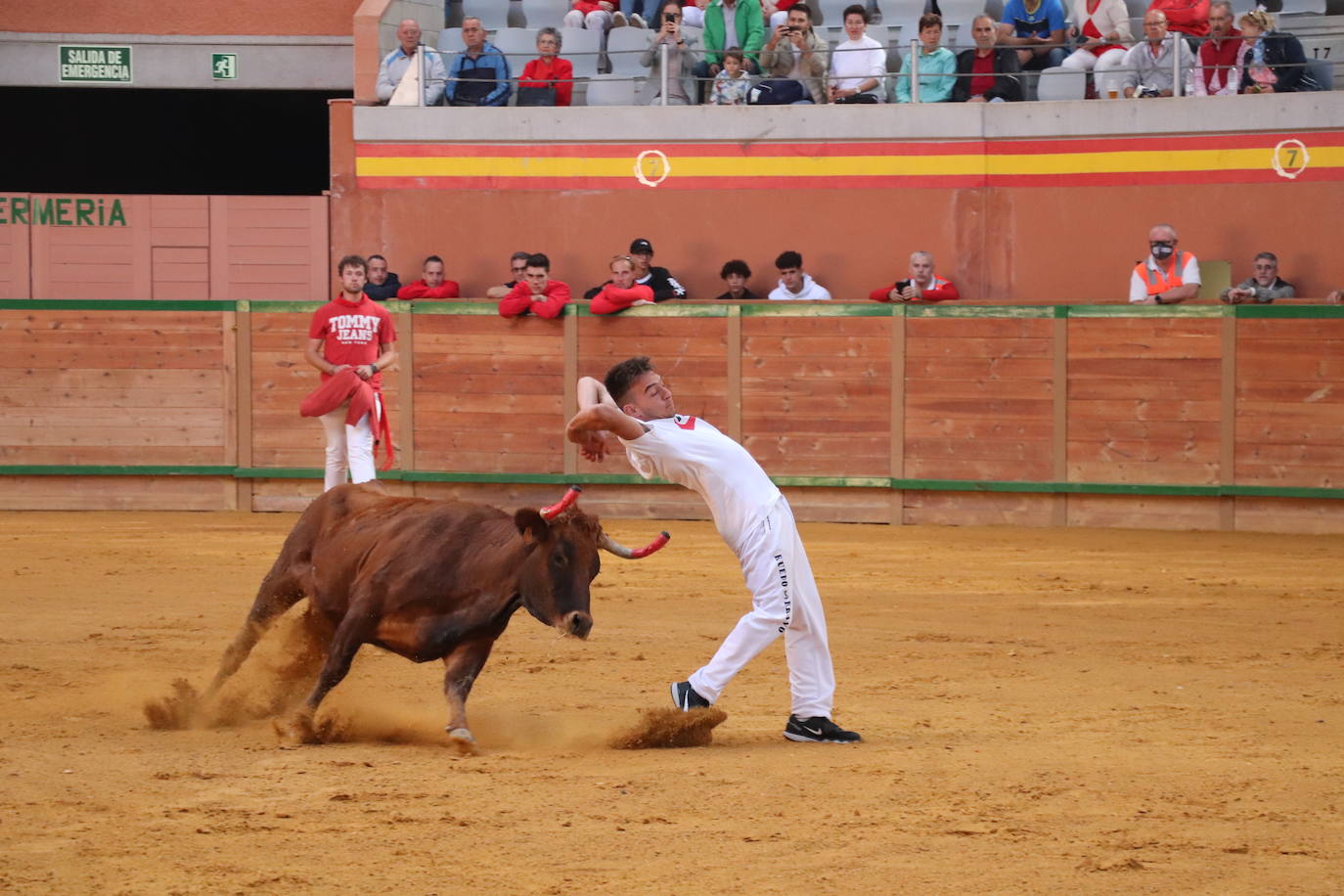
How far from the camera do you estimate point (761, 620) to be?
646cm

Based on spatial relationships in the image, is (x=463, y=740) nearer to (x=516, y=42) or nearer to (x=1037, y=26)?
(x=1037, y=26)

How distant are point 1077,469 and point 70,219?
973 centimetres

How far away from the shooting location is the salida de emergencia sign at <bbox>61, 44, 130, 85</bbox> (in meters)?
20.1

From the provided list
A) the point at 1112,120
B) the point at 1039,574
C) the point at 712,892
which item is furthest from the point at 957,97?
the point at 712,892

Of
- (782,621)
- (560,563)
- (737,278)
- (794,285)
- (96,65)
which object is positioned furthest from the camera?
(96,65)

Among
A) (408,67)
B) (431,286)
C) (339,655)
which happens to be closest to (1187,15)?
(431,286)

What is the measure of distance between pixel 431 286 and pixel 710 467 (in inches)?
396

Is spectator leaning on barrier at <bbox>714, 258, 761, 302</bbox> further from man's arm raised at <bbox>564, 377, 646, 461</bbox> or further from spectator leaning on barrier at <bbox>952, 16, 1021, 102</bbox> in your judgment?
man's arm raised at <bbox>564, 377, 646, 461</bbox>

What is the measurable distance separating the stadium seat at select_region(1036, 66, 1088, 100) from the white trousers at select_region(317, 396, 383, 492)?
285 inches

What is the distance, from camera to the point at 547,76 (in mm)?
17062

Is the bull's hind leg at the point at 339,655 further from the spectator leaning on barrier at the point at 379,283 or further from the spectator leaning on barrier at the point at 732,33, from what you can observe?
the spectator leaning on barrier at the point at 732,33

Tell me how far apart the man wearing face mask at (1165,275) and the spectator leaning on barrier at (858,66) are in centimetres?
323

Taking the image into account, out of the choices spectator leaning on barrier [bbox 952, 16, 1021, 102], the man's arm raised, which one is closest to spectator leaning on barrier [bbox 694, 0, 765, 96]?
spectator leaning on barrier [bbox 952, 16, 1021, 102]

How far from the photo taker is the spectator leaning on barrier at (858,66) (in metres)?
16.5
